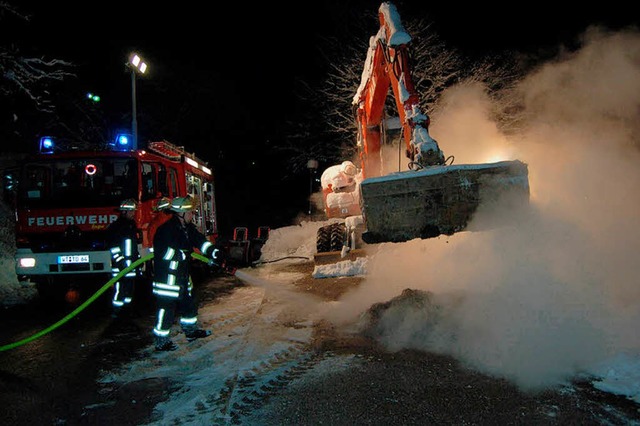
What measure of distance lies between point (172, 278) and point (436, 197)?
10.8 ft

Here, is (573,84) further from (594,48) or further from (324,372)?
(324,372)

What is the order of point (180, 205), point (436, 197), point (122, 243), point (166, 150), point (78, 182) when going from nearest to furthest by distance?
point (436, 197), point (180, 205), point (122, 243), point (78, 182), point (166, 150)

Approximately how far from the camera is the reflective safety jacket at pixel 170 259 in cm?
557

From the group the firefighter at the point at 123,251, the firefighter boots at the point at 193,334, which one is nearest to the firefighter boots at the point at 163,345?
the firefighter boots at the point at 193,334

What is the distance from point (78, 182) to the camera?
8219 mm

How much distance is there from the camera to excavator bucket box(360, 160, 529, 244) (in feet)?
18.0

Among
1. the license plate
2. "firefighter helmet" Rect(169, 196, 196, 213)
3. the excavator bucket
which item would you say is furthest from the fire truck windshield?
the excavator bucket

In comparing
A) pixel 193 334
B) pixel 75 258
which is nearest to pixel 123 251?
pixel 75 258

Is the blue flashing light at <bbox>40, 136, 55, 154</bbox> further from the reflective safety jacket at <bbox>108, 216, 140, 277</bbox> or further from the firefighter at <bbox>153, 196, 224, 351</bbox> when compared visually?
the firefighter at <bbox>153, 196, 224, 351</bbox>

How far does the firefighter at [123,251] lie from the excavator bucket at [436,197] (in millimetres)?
3767

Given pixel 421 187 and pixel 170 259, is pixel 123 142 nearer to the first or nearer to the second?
pixel 170 259

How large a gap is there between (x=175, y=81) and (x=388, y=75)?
69.7 ft

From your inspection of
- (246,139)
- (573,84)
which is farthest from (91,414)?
(246,139)

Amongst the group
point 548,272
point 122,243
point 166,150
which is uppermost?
point 166,150
